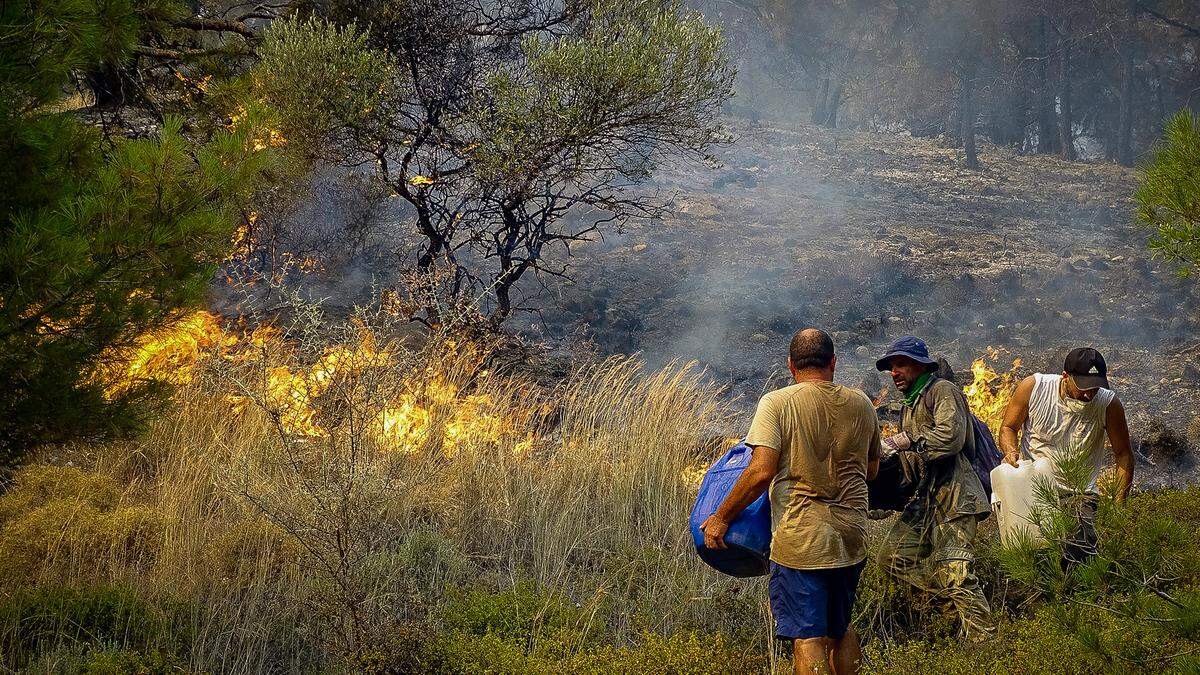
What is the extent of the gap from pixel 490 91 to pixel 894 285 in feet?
26.8

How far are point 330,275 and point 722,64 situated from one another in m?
7.21

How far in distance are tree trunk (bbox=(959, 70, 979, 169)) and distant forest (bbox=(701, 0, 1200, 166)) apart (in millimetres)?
43

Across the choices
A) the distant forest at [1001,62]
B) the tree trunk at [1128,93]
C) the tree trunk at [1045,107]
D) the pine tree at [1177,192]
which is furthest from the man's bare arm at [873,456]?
the tree trunk at [1045,107]

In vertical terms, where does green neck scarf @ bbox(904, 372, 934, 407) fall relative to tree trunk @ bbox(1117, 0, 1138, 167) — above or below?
below

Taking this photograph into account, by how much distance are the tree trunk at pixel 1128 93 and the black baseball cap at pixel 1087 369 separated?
20816 millimetres

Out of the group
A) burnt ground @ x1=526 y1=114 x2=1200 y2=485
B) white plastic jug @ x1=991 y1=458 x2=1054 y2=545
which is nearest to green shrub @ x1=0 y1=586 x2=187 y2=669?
white plastic jug @ x1=991 y1=458 x2=1054 y2=545

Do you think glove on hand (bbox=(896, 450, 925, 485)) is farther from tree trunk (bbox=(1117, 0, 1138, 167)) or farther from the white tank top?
tree trunk (bbox=(1117, 0, 1138, 167))

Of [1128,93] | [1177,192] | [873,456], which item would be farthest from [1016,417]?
[1128,93]

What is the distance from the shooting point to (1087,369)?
195 inches

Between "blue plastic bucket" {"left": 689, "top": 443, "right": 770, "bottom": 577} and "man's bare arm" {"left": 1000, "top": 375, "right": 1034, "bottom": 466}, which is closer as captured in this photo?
"blue plastic bucket" {"left": 689, "top": 443, "right": 770, "bottom": 577}

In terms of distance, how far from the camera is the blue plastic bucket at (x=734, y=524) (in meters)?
3.97

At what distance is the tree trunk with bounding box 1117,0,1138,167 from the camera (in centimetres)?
2186

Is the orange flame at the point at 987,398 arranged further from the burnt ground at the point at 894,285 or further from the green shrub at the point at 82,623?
the green shrub at the point at 82,623

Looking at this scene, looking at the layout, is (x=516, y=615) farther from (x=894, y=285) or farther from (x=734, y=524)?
(x=894, y=285)
